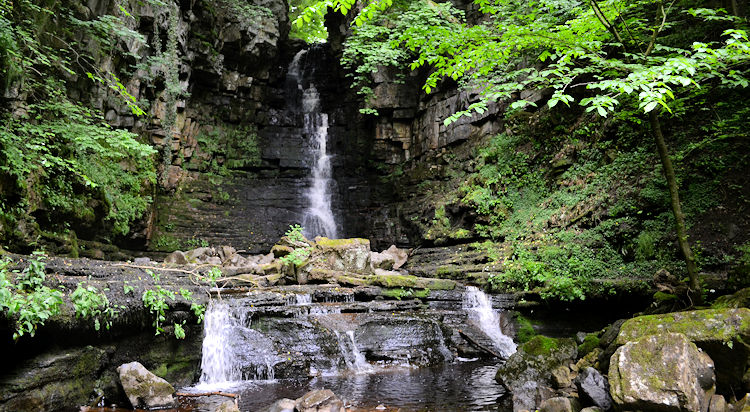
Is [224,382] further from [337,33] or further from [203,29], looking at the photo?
[337,33]

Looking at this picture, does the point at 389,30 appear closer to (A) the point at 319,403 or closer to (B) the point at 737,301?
(B) the point at 737,301

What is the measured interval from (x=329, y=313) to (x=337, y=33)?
1642 cm

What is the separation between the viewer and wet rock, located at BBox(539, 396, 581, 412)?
4105mm

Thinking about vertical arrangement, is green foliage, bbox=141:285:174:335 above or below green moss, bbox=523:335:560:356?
above

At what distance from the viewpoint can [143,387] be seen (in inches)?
191

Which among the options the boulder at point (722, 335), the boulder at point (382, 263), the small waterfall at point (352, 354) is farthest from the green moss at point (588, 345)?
the boulder at point (382, 263)

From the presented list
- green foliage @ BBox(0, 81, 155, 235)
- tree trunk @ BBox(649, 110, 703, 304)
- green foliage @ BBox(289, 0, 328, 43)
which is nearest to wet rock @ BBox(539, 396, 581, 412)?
tree trunk @ BBox(649, 110, 703, 304)

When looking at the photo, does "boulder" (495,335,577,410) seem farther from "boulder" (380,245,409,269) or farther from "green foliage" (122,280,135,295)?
"boulder" (380,245,409,269)

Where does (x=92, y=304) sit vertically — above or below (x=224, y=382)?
above

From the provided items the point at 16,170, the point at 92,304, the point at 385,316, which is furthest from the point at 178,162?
the point at 92,304

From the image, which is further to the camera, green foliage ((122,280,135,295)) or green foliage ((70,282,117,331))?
green foliage ((122,280,135,295))

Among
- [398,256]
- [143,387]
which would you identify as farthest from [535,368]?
[398,256]

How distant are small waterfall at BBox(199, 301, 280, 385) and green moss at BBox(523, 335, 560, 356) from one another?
3.82 m

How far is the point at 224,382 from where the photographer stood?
20.8 ft
